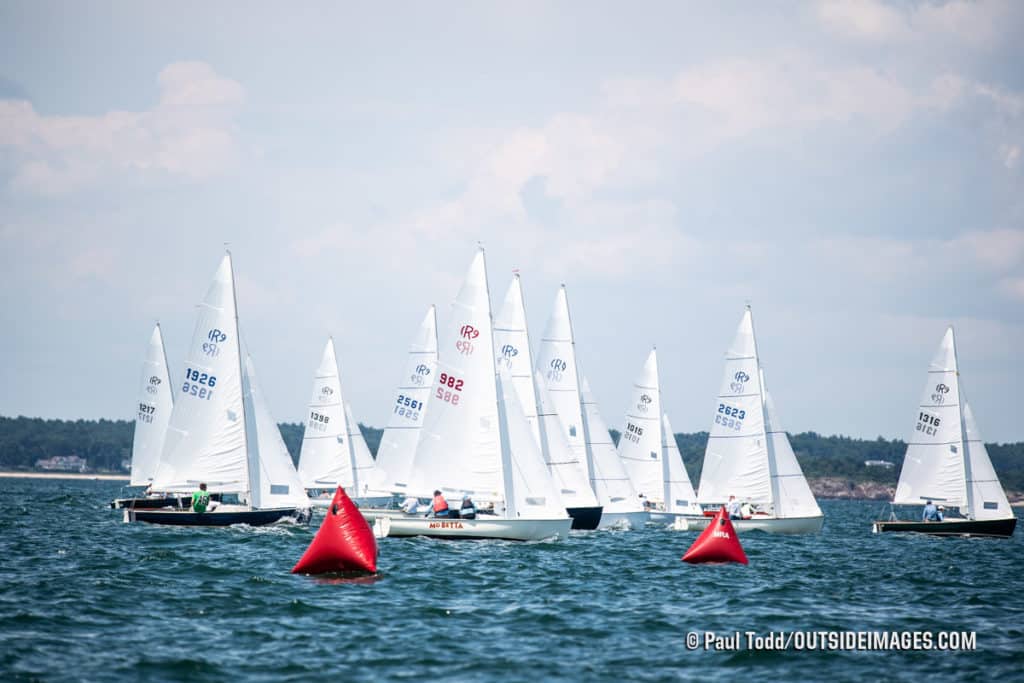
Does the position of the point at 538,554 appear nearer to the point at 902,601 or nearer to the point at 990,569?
the point at 902,601

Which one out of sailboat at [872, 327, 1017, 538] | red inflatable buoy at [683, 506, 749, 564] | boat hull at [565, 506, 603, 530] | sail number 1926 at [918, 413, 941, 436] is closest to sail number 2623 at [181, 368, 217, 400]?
boat hull at [565, 506, 603, 530]

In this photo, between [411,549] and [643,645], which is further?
[411,549]

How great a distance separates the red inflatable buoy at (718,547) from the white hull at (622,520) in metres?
16.4

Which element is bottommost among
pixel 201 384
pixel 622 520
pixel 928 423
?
pixel 622 520

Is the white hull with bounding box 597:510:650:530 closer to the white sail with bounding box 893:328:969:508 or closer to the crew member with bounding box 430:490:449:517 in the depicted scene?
the white sail with bounding box 893:328:969:508

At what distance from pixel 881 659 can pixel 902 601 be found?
7465mm

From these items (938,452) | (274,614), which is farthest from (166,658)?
(938,452)

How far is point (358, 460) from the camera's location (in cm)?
5991

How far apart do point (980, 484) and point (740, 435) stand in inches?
460

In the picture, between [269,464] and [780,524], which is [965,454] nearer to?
[780,524]

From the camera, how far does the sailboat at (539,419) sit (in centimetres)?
4275

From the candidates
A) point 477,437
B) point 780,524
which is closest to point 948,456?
point 780,524

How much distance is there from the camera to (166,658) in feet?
52.1

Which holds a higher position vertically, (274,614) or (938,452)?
(938,452)
